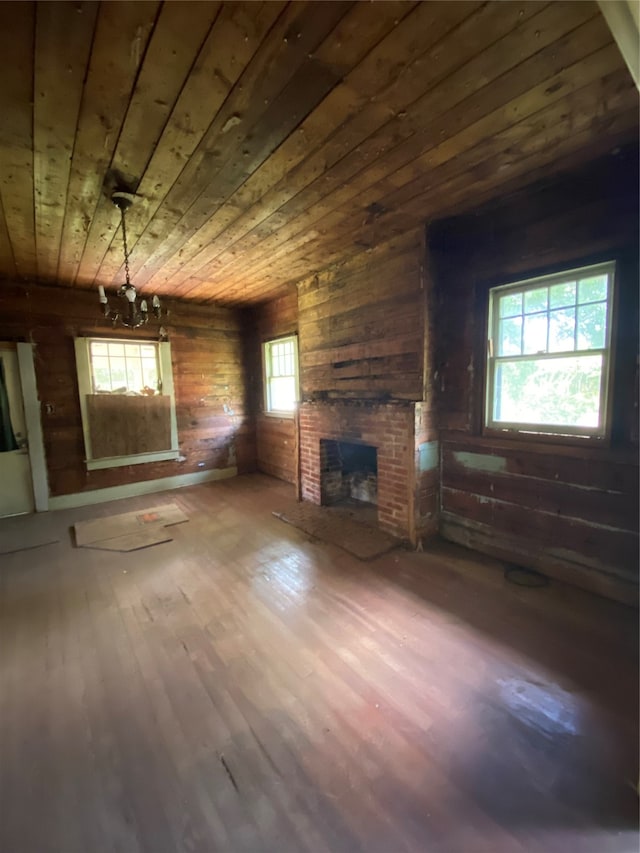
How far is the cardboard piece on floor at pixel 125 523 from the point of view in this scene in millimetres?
3664

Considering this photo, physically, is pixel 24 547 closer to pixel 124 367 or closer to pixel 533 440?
pixel 124 367

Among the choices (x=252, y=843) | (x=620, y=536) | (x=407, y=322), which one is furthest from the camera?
(x=407, y=322)

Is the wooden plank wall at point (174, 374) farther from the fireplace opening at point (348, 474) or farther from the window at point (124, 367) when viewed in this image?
the fireplace opening at point (348, 474)

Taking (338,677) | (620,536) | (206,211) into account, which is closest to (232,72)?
(206,211)

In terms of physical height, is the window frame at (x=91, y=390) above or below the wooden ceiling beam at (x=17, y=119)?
below

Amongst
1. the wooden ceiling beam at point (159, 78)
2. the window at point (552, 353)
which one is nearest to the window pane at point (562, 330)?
the window at point (552, 353)

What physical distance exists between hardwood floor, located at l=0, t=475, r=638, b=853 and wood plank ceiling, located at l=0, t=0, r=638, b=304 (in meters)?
2.74

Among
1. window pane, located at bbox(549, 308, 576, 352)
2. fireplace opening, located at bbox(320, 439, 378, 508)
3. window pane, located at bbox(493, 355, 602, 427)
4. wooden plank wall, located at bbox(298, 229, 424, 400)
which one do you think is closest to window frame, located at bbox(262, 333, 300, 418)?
wooden plank wall, located at bbox(298, 229, 424, 400)

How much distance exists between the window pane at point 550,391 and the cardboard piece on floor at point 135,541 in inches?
132

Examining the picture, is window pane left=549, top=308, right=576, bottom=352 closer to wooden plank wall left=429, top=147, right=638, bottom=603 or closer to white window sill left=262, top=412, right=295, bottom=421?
wooden plank wall left=429, top=147, right=638, bottom=603

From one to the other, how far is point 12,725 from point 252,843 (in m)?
1.26

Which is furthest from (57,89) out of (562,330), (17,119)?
(562,330)

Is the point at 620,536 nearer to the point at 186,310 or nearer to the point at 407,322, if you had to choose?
the point at 407,322

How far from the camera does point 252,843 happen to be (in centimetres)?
117
